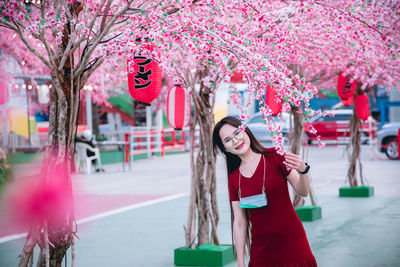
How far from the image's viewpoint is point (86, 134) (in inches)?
731

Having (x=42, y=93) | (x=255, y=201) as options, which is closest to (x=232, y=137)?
(x=255, y=201)

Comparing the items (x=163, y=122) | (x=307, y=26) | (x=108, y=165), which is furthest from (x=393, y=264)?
(x=163, y=122)

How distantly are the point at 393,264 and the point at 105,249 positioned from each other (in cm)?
374

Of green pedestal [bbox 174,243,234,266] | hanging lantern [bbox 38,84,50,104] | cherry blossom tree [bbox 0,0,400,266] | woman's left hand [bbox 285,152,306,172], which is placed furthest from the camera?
hanging lantern [bbox 38,84,50,104]

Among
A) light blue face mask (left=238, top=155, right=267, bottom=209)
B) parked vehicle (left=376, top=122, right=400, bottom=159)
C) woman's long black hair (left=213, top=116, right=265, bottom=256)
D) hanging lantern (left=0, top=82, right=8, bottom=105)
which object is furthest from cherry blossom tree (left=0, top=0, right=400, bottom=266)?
parked vehicle (left=376, top=122, right=400, bottom=159)

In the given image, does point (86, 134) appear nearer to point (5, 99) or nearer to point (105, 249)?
point (5, 99)

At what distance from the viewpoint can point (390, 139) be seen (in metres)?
21.7

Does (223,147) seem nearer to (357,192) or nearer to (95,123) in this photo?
(357,192)

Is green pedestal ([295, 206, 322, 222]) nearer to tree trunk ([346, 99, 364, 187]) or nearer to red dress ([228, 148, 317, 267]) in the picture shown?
tree trunk ([346, 99, 364, 187])

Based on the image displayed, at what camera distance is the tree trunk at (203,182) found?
680 cm

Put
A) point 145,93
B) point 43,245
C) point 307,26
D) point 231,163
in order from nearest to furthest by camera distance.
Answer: point 231,163
point 43,245
point 145,93
point 307,26

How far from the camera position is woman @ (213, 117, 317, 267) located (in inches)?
148

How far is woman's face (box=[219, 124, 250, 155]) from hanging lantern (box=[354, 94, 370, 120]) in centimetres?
816

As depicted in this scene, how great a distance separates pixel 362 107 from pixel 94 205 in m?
5.78
